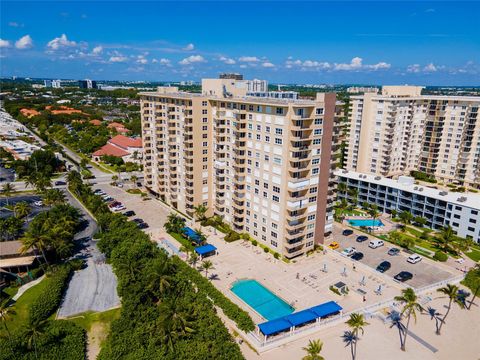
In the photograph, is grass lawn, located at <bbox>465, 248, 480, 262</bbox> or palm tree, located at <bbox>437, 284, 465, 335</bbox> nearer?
palm tree, located at <bbox>437, 284, 465, 335</bbox>

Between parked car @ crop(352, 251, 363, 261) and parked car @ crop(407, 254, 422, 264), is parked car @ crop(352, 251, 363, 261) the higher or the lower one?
the lower one

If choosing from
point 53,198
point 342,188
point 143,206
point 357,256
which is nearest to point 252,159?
point 357,256

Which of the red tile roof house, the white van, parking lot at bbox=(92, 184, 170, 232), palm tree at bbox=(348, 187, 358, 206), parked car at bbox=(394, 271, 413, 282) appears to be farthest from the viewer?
the red tile roof house

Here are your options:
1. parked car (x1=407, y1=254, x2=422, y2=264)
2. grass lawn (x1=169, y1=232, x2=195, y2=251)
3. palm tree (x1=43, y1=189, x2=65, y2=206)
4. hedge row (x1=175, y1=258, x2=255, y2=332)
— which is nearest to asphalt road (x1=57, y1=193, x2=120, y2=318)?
hedge row (x1=175, y1=258, x2=255, y2=332)

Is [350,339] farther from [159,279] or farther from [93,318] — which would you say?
[93,318]

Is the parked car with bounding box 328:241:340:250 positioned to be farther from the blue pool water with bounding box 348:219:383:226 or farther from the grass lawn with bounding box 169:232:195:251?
the grass lawn with bounding box 169:232:195:251

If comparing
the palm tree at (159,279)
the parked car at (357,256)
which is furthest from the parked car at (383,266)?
the palm tree at (159,279)

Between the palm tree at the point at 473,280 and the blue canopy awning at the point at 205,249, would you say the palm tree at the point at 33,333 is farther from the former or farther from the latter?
the palm tree at the point at 473,280
